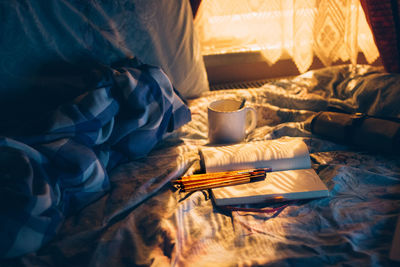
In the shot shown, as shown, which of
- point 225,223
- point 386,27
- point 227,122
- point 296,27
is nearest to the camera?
point 225,223

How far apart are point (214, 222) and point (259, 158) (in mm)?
162

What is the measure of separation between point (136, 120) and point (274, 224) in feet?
1.11

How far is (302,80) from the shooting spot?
1008 mm

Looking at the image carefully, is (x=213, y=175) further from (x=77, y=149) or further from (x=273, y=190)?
(x=77, y=149)

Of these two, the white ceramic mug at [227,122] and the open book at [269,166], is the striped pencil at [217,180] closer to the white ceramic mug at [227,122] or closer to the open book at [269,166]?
the open book at [269,166]

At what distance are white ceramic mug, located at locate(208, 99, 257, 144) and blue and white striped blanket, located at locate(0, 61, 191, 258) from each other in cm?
10

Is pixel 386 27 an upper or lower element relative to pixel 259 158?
upper

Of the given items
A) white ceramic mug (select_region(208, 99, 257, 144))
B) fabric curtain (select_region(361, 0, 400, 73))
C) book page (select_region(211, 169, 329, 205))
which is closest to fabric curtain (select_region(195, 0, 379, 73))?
fabric curtain (select_region(361, 0, 400, 73))

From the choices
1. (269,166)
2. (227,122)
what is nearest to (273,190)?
(269,166)

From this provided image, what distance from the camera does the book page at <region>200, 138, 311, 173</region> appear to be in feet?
1.96

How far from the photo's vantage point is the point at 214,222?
513mm

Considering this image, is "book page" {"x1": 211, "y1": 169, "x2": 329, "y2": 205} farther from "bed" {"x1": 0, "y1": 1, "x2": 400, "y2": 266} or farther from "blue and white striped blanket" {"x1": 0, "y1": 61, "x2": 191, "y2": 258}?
"blue and white striped blanket" {"x1": 0, "y1": 61, "x2": 191, "y2": 258}

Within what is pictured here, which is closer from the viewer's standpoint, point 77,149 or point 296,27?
point 77,149

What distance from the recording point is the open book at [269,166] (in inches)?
21.2
